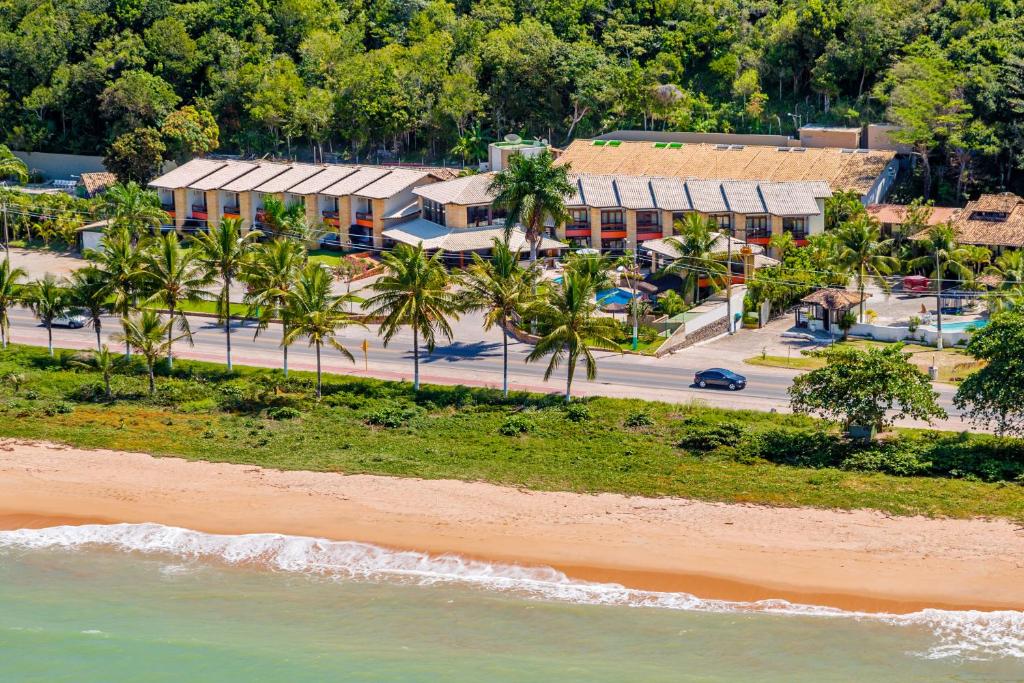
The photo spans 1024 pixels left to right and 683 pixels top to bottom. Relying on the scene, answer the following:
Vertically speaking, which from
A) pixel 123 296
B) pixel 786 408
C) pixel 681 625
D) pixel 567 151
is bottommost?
pixel 681 625

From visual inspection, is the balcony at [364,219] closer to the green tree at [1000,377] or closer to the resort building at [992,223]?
the resort building at [992,223]

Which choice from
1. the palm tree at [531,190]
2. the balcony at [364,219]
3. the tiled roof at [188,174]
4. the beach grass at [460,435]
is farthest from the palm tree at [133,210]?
the palm tree at [531,190]

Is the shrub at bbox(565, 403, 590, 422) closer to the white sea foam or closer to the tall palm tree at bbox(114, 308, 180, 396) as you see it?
the white sea foam

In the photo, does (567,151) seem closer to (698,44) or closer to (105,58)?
(698,44)

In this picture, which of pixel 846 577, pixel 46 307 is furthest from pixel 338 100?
pixel 846 577

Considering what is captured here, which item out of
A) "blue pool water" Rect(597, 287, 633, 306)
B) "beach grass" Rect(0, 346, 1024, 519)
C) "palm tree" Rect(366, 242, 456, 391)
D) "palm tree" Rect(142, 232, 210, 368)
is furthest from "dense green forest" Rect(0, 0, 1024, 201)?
"palm tree" Rect(366, 242, 456, 391)

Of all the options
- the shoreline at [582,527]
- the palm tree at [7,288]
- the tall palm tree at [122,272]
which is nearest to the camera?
the shoreline at [582,527]
